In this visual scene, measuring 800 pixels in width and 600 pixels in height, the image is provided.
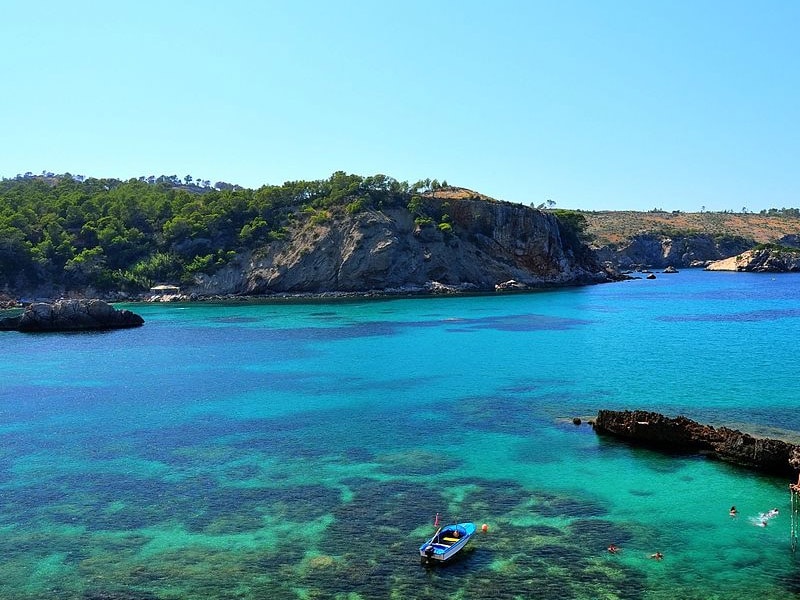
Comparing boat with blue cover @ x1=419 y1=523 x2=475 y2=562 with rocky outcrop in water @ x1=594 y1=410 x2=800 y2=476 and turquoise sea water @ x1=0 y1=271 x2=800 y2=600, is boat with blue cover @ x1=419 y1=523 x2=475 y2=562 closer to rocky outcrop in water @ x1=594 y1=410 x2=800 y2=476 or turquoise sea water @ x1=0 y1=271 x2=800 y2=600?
turquoise sea water @ x1=0 y1=271 x2=800 y2=600

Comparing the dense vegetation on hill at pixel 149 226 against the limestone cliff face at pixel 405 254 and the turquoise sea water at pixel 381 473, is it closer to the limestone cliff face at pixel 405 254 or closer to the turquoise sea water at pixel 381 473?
the limestone cliff face at pixel 405 254

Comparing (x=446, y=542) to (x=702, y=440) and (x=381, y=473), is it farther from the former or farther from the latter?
(x=702, y=440)

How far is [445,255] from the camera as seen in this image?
517 ft

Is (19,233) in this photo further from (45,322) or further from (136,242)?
(45,322)

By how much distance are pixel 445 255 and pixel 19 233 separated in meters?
92.4

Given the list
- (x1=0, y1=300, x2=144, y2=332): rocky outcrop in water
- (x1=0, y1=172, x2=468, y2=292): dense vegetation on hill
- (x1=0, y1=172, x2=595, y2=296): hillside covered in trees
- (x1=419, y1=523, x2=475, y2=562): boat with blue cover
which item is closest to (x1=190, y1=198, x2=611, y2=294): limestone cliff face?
(x1=0, y1=172, x2=595, y2=296): hillside covered in trees

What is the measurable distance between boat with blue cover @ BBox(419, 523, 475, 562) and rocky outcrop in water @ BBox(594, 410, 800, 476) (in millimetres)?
17169

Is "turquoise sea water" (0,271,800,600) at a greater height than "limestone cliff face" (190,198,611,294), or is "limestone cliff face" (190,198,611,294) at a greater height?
"limestone cliff face" (190,198,611,294)

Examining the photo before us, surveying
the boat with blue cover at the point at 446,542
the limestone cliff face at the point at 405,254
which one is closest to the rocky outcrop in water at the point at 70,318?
the limestone cliff face at the point at 405,254

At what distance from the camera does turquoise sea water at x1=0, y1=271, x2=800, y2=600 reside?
27.0 metres

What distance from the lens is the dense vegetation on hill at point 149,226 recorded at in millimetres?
145625

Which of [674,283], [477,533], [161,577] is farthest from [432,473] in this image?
[674,283]

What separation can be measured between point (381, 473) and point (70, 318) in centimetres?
8405

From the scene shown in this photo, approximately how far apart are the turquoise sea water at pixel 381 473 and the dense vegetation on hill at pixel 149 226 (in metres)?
72.2
